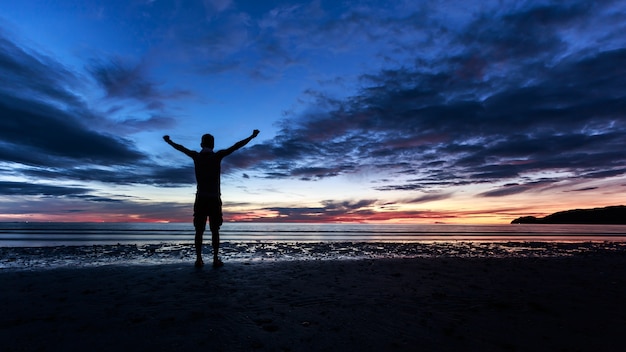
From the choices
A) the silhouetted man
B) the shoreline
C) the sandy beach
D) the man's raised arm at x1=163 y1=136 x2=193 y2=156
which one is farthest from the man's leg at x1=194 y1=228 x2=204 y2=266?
the man's raised arm at x1=163 y1=136 x2=193 y2=156

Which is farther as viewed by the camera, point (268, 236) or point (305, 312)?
point (268, 236)

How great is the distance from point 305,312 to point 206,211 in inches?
213

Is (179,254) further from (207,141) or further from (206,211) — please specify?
(207,141)

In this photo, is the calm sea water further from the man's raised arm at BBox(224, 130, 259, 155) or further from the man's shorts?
the man's raised arm at BBox(224, 130, 259, 155)

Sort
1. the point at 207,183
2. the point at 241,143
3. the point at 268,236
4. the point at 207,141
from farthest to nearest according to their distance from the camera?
1. the point at 268,236
2. the point at 207,141
3. the point at 207,183
4. the point at 241,143

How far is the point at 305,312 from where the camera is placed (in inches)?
192

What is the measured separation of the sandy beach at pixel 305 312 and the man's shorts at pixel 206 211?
4.87ft

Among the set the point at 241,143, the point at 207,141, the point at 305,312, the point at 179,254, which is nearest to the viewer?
the point at 305,312

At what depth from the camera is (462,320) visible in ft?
15.1

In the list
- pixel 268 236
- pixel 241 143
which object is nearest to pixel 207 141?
pixel 241 143

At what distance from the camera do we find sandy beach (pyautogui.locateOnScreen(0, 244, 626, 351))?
3.67 metres

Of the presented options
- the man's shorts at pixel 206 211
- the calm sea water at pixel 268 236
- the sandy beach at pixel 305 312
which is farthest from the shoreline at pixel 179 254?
the calm sea water at pixel 268 236

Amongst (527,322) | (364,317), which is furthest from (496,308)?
(364,317)

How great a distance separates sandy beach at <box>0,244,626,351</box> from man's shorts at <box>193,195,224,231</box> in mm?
1485
